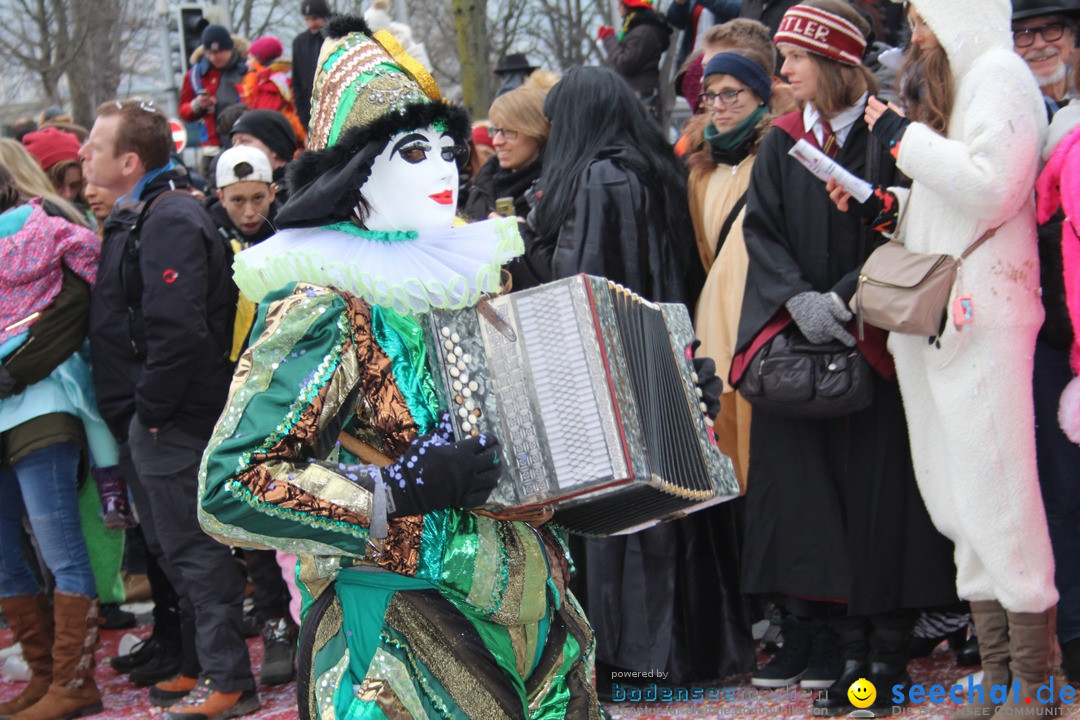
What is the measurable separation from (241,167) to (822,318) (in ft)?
9.70

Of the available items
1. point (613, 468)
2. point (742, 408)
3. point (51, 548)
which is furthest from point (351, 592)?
point (51, 548)

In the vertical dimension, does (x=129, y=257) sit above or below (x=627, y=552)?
above

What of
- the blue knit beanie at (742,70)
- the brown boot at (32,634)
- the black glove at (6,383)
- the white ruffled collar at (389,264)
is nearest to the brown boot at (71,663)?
the brown boot at (32,634)

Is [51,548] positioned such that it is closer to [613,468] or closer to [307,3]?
[613,468]

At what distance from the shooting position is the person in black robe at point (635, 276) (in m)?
4.82

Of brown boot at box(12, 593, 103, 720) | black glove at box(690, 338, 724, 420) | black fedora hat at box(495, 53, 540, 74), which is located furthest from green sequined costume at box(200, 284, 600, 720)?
black fedora hat at box(495, 53, 540, 74)

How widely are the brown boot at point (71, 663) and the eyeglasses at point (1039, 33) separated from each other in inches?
169

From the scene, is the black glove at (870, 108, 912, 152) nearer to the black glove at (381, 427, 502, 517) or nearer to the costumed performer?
the costumed performer

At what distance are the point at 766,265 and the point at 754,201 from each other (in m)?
0.26

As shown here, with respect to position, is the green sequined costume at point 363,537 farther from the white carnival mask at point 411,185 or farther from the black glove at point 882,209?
the black glove at point 882,209

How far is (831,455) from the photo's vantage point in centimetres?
468

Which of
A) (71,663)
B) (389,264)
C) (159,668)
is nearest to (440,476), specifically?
(389,264)

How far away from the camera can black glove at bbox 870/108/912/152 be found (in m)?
4.19

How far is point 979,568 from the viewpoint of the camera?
161 inches
